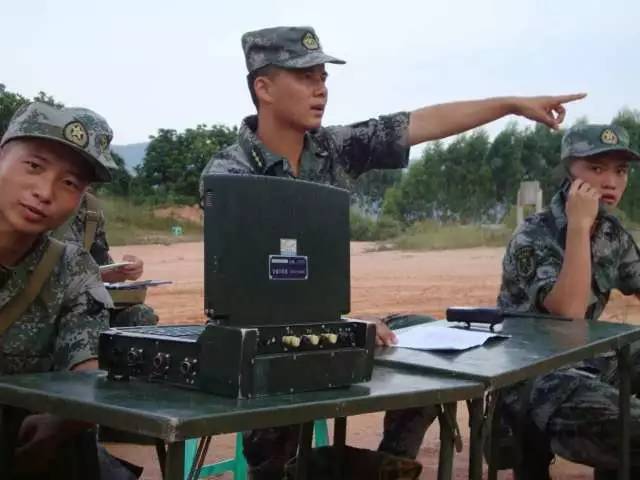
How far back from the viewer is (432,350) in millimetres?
2572

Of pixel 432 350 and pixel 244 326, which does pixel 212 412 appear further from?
pixel 432 350

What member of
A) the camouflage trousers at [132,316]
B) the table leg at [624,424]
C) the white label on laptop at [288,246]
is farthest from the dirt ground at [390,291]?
the white label on laptop at [288,246]

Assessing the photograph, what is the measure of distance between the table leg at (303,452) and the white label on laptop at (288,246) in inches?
42.0

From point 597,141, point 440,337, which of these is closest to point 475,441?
point 440,337

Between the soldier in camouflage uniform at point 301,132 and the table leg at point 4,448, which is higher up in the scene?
the soldier in camouflage uniform at point 301,132

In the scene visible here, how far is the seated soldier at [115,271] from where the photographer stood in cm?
429

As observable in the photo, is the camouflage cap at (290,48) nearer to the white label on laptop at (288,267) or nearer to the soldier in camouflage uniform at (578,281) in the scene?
the soldier in camouflage uniform at (578,281)

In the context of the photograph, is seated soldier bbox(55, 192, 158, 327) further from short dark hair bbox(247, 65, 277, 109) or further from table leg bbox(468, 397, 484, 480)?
table leg bbox(468, 397, 484, 480)

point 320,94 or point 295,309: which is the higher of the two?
point 320,94

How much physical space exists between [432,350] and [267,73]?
1.11 meters

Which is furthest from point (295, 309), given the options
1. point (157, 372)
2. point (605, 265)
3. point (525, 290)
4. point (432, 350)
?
point (605, 265)

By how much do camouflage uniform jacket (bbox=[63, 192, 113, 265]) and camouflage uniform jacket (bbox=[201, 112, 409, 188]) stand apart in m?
1.16

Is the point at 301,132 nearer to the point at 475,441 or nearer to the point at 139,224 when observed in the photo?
the point at 475,441

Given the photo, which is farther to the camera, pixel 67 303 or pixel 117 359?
pixel 67 303
